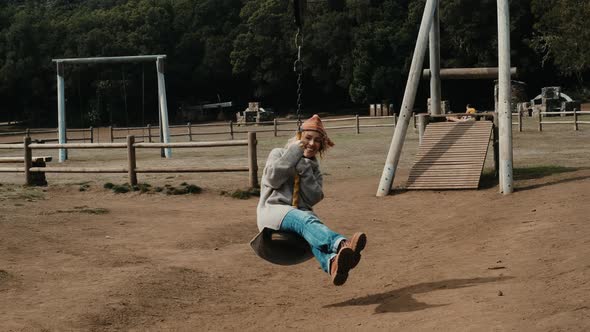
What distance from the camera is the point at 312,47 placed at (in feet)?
192

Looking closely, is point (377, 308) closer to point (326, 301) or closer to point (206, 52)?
point (326, 301)

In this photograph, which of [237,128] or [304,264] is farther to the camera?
[237,128]

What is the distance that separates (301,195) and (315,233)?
486mm

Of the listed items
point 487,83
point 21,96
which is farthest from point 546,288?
point 21,96

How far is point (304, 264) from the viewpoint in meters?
9.62

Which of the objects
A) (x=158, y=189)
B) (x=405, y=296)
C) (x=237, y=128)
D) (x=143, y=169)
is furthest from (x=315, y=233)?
(x=237, y=128)

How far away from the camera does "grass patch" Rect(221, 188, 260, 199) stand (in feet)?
50.1

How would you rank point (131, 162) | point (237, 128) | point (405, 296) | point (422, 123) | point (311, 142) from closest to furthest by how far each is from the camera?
1. point (311, 142)
2. point (405, 296)
3. point (422, 123)
4. point (131, 162)
5. point (237, 128)

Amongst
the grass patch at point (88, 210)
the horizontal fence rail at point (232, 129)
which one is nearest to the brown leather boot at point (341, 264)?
the grass patch at point (88, 210)

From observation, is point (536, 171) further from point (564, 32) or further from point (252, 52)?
point (252, 52)

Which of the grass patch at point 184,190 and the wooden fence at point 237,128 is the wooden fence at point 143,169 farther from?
the wooden fence at point 237,128

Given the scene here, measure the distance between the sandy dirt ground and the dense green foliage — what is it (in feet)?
123

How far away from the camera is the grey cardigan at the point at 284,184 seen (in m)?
6.80

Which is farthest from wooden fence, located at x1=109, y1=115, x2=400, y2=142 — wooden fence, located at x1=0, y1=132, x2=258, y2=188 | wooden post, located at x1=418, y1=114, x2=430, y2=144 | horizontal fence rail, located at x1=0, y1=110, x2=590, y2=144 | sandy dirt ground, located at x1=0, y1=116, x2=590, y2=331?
sandy dirt ground, located at x1=0, y1=116, x2=590, y2=331
